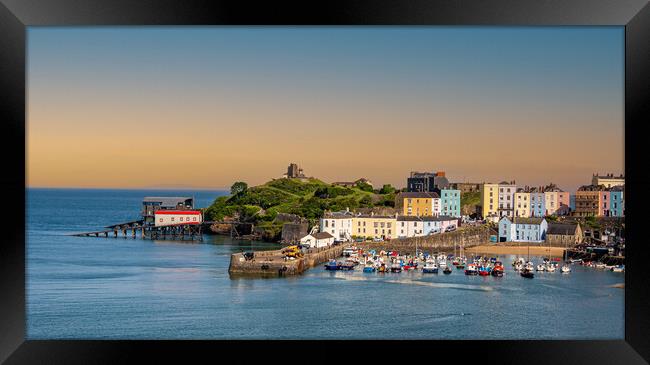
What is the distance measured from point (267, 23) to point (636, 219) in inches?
71.2

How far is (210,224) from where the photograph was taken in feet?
64.8

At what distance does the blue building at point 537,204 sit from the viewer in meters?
17.0

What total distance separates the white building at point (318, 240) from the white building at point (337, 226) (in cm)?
43

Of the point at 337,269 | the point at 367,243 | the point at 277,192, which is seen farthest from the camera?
the point at 277,192

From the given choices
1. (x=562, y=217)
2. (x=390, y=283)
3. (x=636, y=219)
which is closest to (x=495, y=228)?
(x=562, y=217)

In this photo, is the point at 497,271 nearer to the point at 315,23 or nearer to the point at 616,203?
the point at 616,203

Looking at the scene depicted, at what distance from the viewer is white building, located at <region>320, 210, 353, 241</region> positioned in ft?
51.1

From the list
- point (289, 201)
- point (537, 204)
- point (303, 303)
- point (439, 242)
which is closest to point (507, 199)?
point (537, 204)

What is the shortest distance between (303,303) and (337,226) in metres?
7.07

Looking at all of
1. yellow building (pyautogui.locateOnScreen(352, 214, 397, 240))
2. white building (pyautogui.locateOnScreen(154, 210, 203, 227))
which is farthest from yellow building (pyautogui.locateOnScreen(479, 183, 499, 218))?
white building (pyautogui.locateOnScreen(154, 210, 203, 227))

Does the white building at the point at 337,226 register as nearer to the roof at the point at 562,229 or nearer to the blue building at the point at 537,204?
the roof at the point at 562,229

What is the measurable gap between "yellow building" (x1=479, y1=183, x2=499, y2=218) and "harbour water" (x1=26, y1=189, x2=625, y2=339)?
14.4 ft

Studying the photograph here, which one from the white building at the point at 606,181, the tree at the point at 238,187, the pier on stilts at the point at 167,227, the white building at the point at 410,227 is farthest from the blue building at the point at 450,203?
the pier on stilts at the point at 167,227

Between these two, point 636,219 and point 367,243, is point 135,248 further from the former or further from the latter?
point 636,219
